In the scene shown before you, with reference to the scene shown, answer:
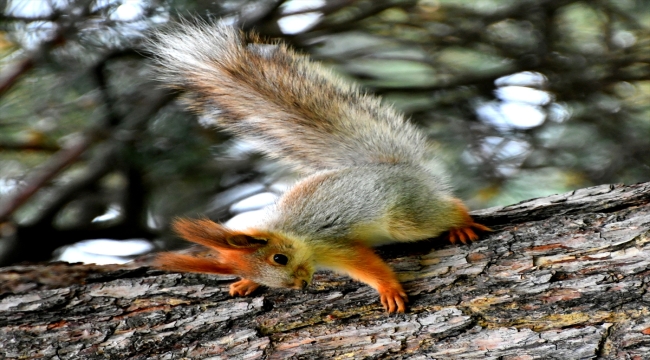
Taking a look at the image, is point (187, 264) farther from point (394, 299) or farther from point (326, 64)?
point (326, 64)

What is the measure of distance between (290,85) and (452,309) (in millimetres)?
792

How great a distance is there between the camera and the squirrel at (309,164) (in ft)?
4.60

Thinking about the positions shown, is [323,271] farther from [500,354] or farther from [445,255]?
[500,354]

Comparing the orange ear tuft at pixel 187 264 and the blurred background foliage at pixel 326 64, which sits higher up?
the blurred background foliage at pixel 326 64

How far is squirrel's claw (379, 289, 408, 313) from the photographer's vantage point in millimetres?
1276

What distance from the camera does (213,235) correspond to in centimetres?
133

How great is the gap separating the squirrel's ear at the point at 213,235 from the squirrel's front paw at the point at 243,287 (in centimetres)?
8

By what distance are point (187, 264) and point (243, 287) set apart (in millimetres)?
192

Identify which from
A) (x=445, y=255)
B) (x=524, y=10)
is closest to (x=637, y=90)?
(x=524, y=10)

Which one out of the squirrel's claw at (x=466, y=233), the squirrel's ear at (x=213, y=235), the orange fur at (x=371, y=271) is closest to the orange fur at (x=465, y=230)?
the squirrel's claw at (x=466, y=233)

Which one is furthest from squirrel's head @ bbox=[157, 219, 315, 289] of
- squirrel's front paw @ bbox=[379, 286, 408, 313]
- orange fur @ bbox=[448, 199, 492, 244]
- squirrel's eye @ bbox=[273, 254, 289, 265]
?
orange fur @ bbox=[448, 199, 492, 244]

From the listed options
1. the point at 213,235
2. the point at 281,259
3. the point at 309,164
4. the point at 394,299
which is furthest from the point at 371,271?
the point at 309,164

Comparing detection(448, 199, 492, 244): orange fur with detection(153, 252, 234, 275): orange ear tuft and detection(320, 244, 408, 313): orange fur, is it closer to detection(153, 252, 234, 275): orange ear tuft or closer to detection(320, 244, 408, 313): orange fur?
detection(320, 244, 408, 313): orange fur

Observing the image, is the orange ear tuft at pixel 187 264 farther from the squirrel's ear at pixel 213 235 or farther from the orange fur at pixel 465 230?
the orange fur at pixel 465 230
